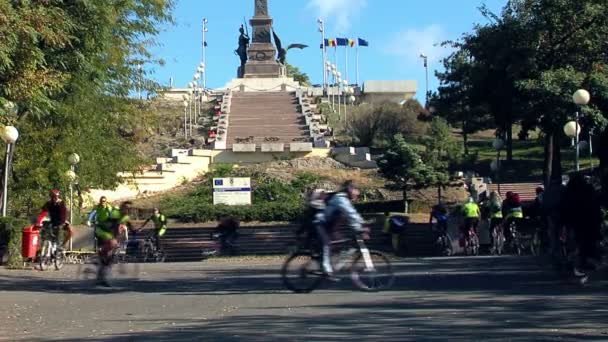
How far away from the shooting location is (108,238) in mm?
16969

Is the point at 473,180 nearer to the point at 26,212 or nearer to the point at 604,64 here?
the point at 604,64

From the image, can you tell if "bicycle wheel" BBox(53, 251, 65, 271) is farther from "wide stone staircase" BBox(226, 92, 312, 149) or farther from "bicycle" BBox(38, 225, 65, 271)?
"wide stone staircase" BBox(226, 92, 312, 149)

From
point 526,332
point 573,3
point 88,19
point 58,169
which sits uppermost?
point 573,3

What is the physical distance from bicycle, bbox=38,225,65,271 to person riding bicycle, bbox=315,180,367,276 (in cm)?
913

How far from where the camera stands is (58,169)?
99.2ft

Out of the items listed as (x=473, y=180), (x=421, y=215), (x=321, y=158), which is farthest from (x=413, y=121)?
(x=421, y=215)

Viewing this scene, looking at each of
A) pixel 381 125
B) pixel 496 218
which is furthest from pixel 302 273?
pixel 381 125

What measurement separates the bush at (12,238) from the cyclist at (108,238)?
6336 millimetres

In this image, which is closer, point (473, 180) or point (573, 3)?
point (573, 3)

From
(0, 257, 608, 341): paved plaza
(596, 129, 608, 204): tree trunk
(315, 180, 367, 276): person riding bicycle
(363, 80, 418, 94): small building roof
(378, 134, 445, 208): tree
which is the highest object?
(363, 80, 418, 94): small building roof

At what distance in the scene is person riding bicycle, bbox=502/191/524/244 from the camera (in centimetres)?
2495

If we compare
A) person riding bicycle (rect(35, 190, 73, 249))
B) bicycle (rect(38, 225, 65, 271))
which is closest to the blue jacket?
person riding bicycle (rect(35, 190, 73, 249))

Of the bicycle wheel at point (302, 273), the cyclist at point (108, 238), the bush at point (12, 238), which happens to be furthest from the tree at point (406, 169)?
the bicycle wheel at point (302, 273)

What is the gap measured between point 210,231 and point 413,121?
3710cm
